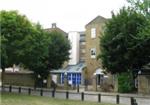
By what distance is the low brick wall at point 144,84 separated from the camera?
2112 inches

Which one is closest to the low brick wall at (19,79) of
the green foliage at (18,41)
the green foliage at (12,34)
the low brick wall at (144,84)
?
the green foliage at (18,41)

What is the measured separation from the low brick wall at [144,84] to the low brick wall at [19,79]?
21.2 meters

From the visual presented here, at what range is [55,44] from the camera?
68.2 meters

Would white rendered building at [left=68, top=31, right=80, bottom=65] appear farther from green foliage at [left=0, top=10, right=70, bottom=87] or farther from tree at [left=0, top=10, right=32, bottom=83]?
tree at [left=0, top=10, right=32, bottom=83]

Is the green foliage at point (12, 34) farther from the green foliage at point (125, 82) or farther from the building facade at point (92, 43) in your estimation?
the building facade at point (92, 43)

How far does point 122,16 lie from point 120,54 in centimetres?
509

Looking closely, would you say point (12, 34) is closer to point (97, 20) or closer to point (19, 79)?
point (19, 79)

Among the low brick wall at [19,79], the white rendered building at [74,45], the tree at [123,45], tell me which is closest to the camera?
the tree at [123,45]

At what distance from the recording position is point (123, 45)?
171 ft

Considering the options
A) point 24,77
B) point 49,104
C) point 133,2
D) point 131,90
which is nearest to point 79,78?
point 24,77

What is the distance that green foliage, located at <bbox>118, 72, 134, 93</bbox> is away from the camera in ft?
182

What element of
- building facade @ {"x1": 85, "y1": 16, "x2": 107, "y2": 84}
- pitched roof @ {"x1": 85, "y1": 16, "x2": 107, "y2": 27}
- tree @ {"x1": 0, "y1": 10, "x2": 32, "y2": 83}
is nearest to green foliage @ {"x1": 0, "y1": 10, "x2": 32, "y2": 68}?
tree @ {"x1": 0, "y1": 10, "x2": 32, "y2": 83}

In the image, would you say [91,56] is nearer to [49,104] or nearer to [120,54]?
[120,54]

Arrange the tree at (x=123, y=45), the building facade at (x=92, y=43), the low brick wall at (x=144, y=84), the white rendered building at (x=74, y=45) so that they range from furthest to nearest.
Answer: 1. the white rendered building at (x=74, y=45)
2. the building facade at (x=92, y=43)
3. the low brick wall at (x=144, y=84)
4. the tree at (x=123, y=45)
